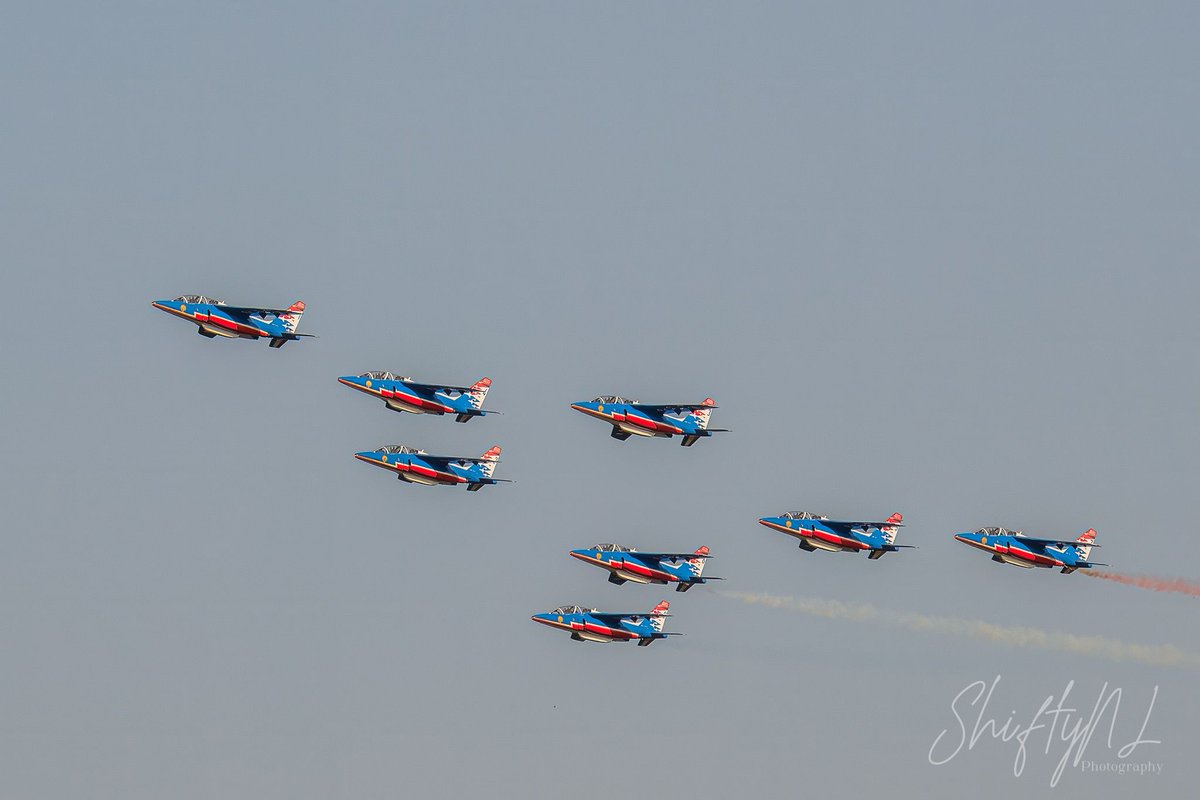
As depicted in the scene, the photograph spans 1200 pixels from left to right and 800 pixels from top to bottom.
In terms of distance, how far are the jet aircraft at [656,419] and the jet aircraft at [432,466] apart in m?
10.1

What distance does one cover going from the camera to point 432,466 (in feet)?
635

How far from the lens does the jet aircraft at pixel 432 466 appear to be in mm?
192875

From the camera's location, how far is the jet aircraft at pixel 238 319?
610 ft

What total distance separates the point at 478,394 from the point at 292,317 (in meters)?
16.0

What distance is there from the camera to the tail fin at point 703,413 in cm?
19438

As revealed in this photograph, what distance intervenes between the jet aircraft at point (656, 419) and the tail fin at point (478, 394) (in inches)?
386

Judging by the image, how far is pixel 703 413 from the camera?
195 meters

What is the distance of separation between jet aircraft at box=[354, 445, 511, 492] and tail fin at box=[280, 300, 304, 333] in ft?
44.2

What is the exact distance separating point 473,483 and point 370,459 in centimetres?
894

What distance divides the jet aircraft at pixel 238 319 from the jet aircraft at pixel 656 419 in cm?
2621

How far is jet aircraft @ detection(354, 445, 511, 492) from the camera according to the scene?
19288 centimetres

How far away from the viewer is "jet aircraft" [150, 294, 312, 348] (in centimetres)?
18600

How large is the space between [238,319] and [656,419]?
34678 mm

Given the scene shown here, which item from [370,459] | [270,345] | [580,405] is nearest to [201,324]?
[270,345]
